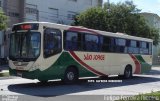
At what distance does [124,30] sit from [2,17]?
61.3ft

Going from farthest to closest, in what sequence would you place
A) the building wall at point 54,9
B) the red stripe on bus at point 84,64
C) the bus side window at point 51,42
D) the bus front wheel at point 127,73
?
the building wall at point 54,9 → the bus front wheel at point 127,73 → the red stripe on bus at point 84,64 → the bus side window at point 51,42

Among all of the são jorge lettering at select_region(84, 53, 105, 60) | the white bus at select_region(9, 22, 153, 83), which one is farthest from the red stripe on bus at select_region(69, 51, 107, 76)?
the são jorge lettering at select_region(84, 53, 105, 60)

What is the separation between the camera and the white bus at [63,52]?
17.3 m

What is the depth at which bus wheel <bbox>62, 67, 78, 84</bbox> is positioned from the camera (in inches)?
747

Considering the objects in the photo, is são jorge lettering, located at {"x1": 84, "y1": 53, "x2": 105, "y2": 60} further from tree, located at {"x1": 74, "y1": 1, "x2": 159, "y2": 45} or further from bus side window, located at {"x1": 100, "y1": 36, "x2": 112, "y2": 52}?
tree, located at {"x1": 74, "y1": 1, "x2": 159, "y2": 45}

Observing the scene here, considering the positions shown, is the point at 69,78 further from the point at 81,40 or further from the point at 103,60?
the point at 103,60

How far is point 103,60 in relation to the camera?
22.3 meters

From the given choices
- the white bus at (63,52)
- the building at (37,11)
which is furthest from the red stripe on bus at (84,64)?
the building at (37,11)

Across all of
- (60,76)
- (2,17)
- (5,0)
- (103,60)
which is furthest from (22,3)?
(60,76)

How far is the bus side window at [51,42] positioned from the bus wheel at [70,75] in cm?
139

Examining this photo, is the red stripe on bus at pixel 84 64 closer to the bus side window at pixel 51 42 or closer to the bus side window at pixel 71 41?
the bus side window at pixel 71 41

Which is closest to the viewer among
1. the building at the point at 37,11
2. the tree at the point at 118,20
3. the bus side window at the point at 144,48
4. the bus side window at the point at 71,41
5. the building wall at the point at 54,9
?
the bus side window at the point at 71,41

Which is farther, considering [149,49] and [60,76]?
[149,49]

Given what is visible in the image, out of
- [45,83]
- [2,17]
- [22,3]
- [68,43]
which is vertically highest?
[22,3]
